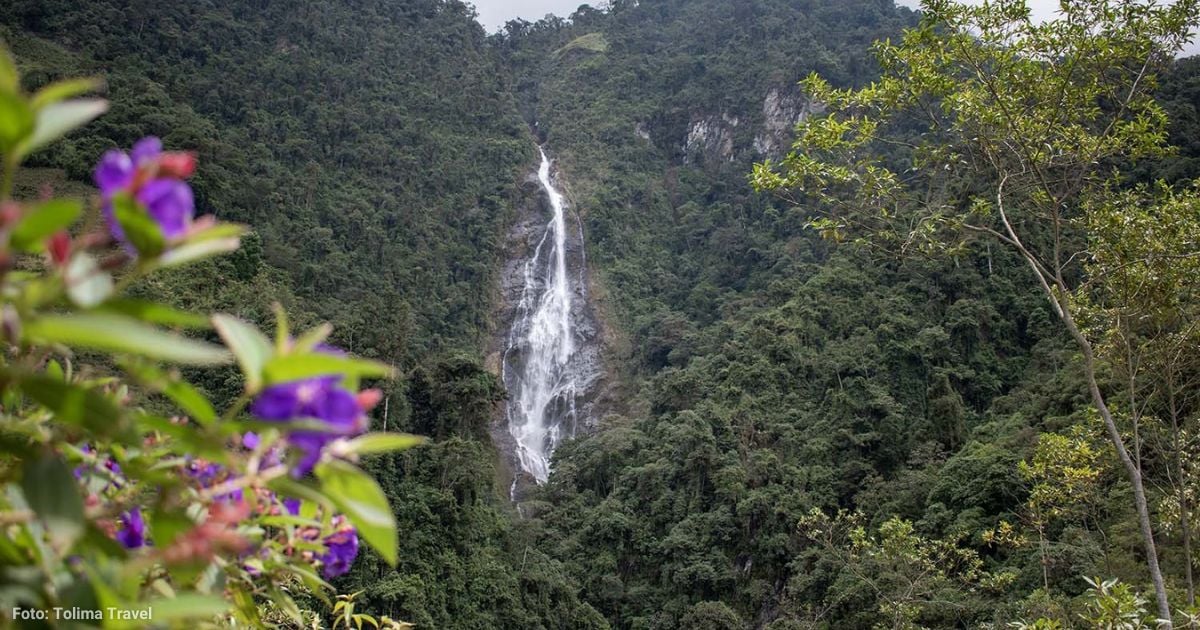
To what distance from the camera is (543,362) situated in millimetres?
29578

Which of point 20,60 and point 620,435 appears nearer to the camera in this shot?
point 20,60

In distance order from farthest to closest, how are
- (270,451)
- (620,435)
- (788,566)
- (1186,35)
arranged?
(620,435)
(788,566)
(1186,35)
(270,451)

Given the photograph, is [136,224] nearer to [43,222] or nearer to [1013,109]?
[43,222]

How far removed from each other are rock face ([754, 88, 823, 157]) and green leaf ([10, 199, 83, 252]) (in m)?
41.2

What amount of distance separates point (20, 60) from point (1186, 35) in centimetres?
2692

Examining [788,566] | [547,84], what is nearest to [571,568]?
[788,566]

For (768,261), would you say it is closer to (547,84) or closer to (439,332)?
(439,332)

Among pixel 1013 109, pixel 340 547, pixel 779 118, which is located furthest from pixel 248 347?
pixel 779 118

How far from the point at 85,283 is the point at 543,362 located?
95.4 ft

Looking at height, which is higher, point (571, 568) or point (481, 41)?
point (481, 41)

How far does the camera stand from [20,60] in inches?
827

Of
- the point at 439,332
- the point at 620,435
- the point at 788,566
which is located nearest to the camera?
the point at 788,566

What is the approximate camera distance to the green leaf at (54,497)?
0.61 metres

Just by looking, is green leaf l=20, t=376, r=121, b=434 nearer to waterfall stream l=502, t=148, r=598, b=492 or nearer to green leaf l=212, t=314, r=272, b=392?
green leaf l=212, t=314, r=272, b=392
